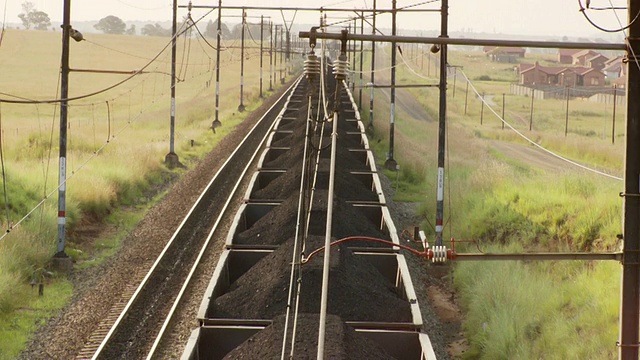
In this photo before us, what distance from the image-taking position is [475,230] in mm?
16844

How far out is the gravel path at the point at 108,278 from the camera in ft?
37.4

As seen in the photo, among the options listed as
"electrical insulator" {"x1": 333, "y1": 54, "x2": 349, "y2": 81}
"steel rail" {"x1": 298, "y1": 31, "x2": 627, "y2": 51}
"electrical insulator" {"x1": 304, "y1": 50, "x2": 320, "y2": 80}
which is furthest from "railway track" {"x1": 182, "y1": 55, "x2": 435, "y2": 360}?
"steel rail" {"x1": 298, "y1": 31, "x2": 627, "y2": 51}

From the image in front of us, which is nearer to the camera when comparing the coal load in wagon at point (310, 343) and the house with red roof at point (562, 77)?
the coal load in wagon at point (310, 343)

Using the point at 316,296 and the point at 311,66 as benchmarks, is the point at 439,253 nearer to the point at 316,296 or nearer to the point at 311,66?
the point at 311,66

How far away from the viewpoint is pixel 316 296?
33.8 ft

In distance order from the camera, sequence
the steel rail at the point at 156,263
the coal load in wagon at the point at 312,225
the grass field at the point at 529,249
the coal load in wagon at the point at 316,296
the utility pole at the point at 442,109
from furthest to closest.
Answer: the utility pole at the point at 442,109 < the coal load in wagon at the point at 312,225 < the steel rail at the point at 156,263 < the grass field at the point at 529,249 < the coal load in wagon at the point at 316,296

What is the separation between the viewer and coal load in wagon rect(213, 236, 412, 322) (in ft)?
33.6

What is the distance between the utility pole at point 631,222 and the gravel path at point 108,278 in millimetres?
7211

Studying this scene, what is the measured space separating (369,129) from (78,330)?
26550mm

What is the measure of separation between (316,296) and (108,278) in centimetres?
575

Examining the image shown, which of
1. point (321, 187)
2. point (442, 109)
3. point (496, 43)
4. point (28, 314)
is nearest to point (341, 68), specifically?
point (496, 43)

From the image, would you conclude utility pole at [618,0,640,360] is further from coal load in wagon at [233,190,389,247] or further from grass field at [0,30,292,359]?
grass field at [0,30,292,359]

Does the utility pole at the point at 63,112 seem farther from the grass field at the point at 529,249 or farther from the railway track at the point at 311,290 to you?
the grass field at the point at 529,249

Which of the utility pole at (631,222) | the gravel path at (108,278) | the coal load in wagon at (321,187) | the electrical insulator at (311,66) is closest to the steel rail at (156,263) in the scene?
the gravel path at (108,278)
